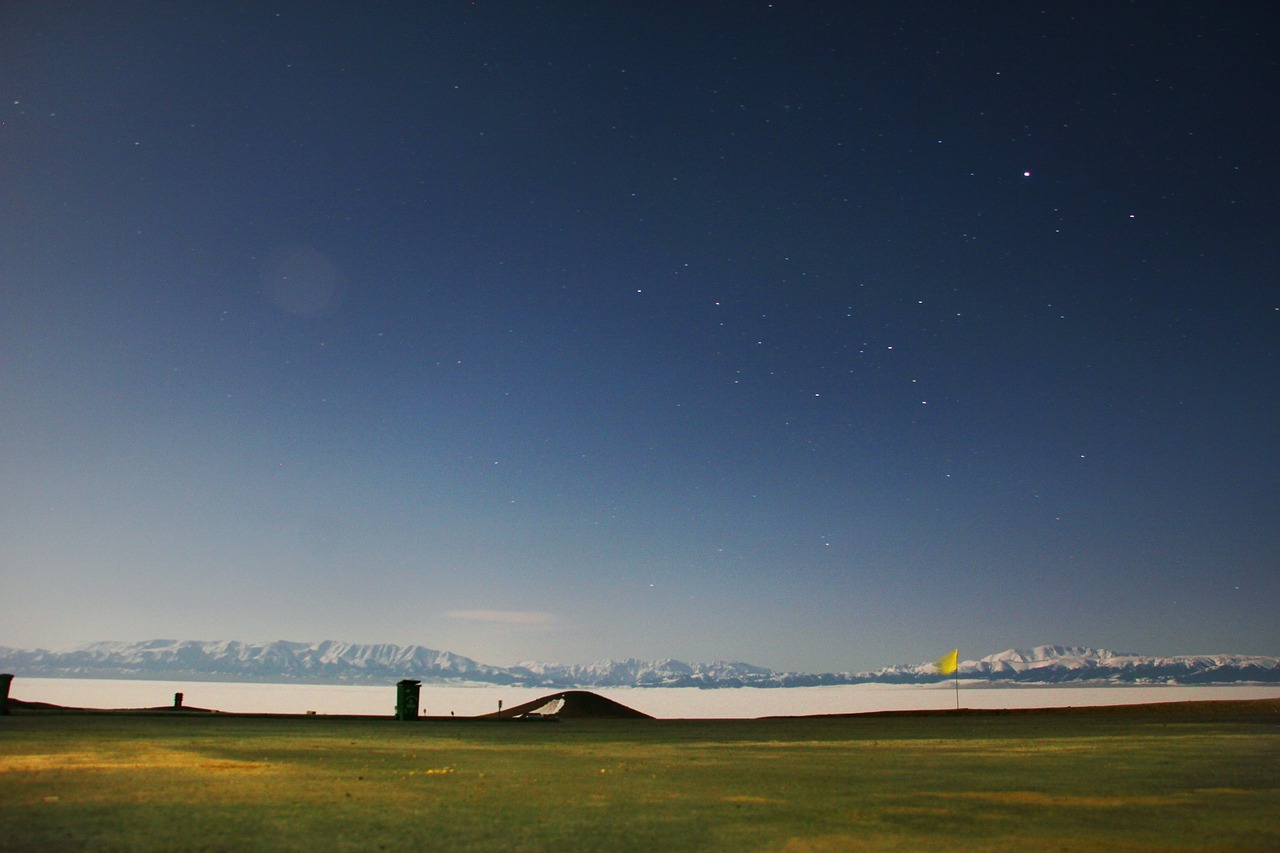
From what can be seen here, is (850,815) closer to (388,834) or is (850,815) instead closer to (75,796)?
(388,834)

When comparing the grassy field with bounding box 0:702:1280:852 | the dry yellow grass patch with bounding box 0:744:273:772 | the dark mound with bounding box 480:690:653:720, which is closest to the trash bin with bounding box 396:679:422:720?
the grassy field with bounding box 0:702:1280:852

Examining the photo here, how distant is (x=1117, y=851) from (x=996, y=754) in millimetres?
11614

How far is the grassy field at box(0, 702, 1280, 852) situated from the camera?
24.2ft

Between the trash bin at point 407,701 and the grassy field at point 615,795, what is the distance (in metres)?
13.6

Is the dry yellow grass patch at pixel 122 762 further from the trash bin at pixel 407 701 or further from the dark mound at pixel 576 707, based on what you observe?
the dark mound at pixel 576 707

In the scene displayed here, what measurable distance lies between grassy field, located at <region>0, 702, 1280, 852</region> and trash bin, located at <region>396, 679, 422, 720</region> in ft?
44.8

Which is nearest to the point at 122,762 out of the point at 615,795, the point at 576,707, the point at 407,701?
the point at 615,795

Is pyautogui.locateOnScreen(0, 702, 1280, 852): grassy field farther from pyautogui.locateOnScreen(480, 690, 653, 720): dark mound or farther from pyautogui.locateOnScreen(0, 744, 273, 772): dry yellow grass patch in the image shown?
pyautogui.locateOnScreen(480, 690, 653, 720): dark mound

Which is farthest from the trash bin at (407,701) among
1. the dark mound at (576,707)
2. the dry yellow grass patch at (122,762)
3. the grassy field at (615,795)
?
the dry yellow grass patch at (122,762)

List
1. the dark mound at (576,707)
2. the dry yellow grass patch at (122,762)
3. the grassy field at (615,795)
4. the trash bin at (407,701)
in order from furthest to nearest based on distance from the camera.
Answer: the dark mound at (576,707), the trash bin at (407,701), the dry yellow grass patch at (122,762), the grassy field at (615,795)

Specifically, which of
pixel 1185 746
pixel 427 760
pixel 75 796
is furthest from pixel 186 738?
pixel 1185 746

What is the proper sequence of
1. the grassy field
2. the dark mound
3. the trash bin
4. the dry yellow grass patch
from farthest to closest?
the dark mound
the trash bin
the dry yellow grass patch
the grassy field

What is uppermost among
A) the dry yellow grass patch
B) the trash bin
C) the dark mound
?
the dry yellow grass patch

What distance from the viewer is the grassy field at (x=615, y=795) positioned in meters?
→ 7.38
